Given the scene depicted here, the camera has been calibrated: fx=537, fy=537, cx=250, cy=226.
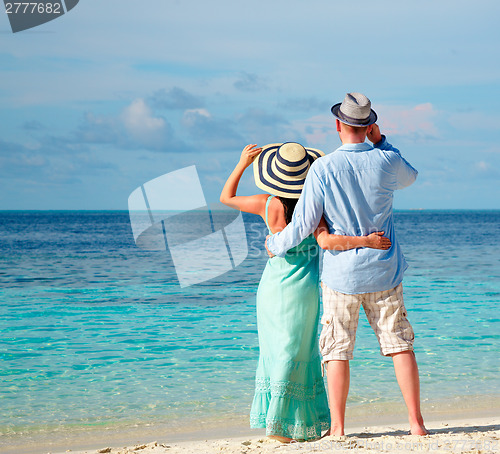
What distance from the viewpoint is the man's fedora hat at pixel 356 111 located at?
274 cm

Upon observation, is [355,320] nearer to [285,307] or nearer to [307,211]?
[285,307]

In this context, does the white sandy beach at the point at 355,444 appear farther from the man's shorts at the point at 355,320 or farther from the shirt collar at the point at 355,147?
the shirt collar at the point at 355,147

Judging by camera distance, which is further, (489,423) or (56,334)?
(56,334)

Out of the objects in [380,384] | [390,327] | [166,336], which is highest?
[390,327]

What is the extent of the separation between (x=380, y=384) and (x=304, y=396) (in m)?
2.10

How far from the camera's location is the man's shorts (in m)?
2.76

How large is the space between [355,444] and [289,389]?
0.44m

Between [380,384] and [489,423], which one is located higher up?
[489,423]

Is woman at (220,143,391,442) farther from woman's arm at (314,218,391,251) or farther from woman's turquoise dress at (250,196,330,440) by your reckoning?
woman's arm at (314,218,391,251)

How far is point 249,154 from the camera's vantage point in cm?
302

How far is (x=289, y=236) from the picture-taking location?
2.74 m

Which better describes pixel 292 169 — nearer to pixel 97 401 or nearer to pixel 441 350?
pixel 97 401

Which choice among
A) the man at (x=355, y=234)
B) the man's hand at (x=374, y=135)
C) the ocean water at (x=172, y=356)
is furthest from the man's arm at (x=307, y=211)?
the ocean water at (x=172, y=356)

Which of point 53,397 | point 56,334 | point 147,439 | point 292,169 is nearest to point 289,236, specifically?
point 292,169
